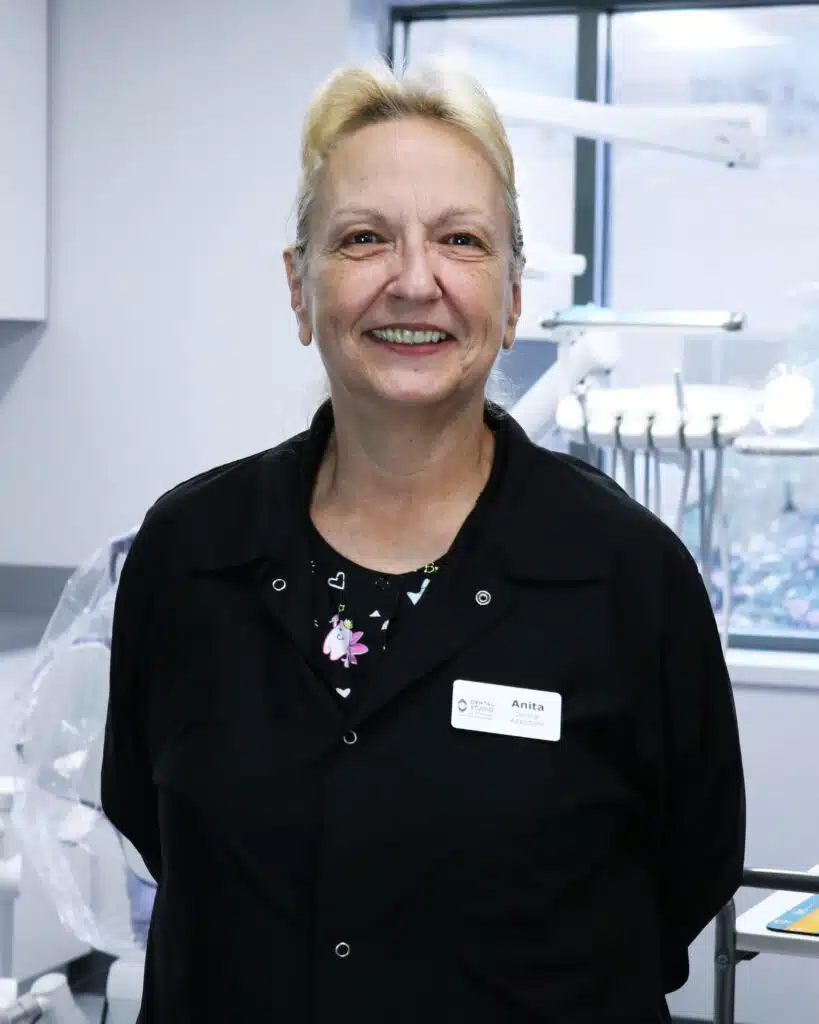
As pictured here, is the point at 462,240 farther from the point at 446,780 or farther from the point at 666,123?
the point at 666,123

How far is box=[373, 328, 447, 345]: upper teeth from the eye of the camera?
1.15 m

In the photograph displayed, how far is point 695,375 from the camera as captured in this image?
137 inches

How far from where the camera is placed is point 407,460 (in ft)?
3.99

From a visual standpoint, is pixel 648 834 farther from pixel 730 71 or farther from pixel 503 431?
pixel 730 71

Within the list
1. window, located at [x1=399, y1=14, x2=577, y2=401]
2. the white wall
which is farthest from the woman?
window, located at [x1=399, y1=14, x2=577, y2=401]

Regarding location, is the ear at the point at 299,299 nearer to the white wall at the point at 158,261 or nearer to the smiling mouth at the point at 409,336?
the smiling mouth at the point at 409,336

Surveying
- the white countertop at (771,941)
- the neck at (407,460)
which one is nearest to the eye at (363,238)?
the neck at (407,460)

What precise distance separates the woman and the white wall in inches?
79.5

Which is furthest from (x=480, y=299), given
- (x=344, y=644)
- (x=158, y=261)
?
(x=158, y=261)

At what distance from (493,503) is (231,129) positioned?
7.34 ft

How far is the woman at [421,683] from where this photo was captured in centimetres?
111

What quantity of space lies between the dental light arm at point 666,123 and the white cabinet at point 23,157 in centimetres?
131

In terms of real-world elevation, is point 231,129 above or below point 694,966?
above

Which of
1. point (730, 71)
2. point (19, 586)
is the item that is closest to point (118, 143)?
point (19, 586)
